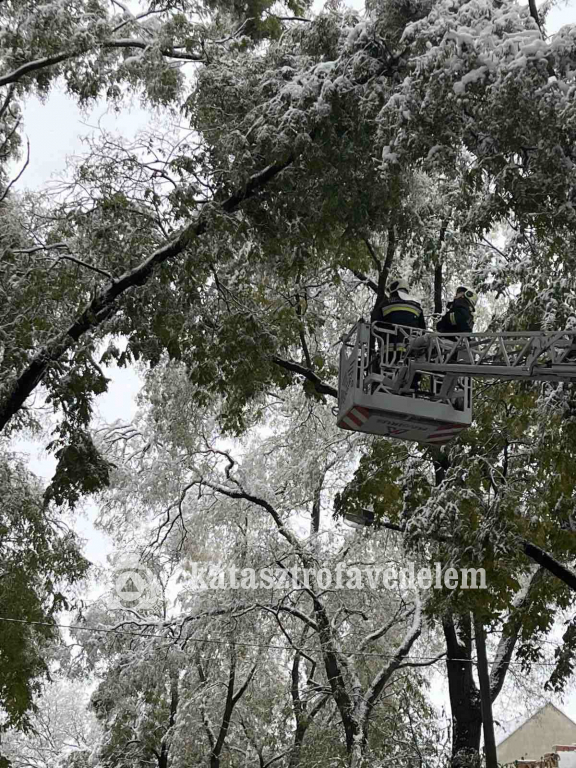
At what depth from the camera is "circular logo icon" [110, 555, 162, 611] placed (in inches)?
754

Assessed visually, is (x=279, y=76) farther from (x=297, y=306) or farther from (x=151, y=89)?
(x=297, y=306)

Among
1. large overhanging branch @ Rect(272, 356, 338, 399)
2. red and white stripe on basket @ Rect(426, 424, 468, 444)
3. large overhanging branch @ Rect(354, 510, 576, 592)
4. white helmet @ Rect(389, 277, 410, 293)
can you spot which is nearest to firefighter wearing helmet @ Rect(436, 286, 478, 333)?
white helmet @ Rect(389, 277, 410, 293)

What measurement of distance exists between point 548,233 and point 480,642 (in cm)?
593

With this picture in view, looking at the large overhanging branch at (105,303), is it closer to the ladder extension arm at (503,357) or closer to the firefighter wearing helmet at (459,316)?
the firefighter wearing helmet at (459,316)

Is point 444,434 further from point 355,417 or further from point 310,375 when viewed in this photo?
point 310,375

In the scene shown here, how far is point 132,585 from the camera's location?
63.2 ft

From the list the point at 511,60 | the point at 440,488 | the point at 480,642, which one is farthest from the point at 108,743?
the point at 511,60

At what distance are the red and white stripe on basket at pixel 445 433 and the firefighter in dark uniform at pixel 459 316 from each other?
83 centimetres

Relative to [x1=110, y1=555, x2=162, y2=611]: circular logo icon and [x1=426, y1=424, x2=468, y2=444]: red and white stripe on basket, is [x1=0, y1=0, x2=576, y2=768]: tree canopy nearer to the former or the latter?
[x1=426, y1=424, x2=468, y2=444]: red and white stripe on basket

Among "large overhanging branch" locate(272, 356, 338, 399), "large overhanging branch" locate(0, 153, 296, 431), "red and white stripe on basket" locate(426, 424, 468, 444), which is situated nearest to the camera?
"red and white stripe on basket" locate(426, 424, 468, 444)

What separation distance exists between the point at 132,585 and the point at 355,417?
12.5 metres

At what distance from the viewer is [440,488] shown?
11312 millimetres

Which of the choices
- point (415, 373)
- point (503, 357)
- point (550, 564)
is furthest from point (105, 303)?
point (550, 564)

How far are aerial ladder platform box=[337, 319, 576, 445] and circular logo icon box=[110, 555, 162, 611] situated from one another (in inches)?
473
